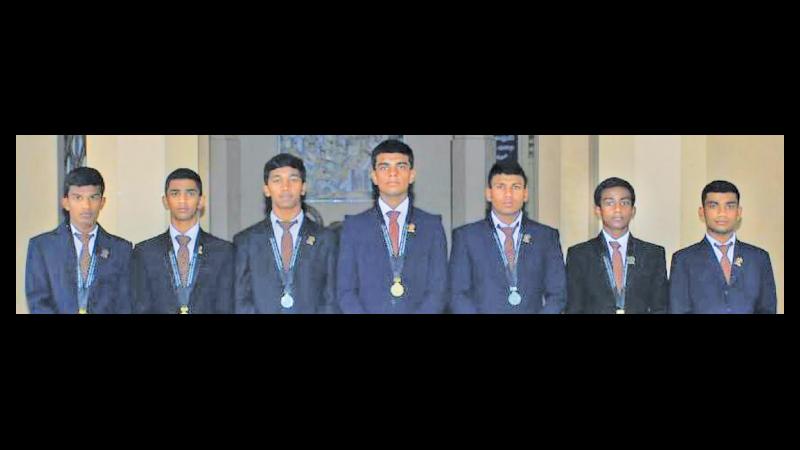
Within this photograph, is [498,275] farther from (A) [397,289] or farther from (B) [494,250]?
(A) [397,289]

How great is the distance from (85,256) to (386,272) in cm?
181

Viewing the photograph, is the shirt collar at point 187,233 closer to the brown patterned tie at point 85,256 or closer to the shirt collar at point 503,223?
the brown patterned tie at point 85,256

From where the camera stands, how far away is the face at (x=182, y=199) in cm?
776

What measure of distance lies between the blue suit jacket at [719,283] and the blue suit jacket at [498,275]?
0.73 m

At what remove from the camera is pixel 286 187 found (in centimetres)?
769

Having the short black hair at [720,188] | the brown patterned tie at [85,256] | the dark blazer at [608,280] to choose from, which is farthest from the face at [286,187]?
the short black hair at [720,188]

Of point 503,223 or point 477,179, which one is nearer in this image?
point 503,223

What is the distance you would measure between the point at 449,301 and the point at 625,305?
1058mm

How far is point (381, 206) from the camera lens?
7711 millimetres

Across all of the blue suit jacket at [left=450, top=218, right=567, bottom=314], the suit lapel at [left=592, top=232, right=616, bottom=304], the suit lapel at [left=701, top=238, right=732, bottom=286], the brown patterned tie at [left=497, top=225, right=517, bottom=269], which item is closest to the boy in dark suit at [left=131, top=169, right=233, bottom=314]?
the blue suit jacket at [left=450, top=218, right=567, bottom=314]

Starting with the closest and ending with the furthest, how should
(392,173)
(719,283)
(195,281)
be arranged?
1. (392,173)
2. (195,281)
3. (719,283)

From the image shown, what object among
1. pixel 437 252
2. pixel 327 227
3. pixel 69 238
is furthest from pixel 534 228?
pixel 69 238

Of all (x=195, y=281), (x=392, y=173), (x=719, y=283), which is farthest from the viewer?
(x=719, y=283)

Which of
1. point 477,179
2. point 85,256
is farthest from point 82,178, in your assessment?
point 477,179
